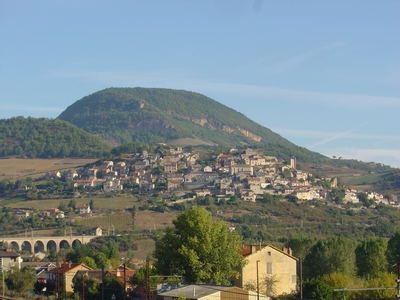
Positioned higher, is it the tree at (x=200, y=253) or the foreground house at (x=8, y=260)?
the tree at (x=200, y=253)

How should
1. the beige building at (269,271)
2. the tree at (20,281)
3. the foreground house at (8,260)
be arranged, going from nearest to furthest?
the beige building at (269,271) < the tree at (20,281) < the foreground house at (8,260)

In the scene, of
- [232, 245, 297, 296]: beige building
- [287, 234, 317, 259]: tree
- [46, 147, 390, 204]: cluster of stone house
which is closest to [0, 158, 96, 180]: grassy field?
[46, 147, 390, 204]: cluster of stone house

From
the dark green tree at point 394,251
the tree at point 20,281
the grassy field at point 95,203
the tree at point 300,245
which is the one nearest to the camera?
the tree at point 20,281

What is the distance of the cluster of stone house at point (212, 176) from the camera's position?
507 ft

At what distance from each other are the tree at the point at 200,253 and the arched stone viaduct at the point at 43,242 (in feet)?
213

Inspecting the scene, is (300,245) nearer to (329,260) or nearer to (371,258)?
(371,258)

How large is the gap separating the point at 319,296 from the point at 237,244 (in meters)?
6.21

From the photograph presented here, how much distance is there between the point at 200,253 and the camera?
44531 millimetres

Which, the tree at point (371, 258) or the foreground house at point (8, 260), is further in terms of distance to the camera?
the foreground house at point (8, 260)

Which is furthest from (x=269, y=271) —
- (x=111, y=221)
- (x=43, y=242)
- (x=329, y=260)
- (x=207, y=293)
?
(x=111, y=221)

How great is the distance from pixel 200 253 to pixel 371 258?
62.2 feet

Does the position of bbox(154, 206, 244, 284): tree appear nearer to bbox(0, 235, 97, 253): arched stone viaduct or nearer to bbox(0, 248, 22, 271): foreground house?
bbox(0, 248, 22, 271): foreground house

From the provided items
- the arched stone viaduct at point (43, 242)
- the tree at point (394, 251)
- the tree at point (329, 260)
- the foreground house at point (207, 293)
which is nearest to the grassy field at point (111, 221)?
the arched stone viaduct at point (43, 242)

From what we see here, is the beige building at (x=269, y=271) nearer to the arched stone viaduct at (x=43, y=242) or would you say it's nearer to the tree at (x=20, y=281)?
the tree at (x=20, y=281)
